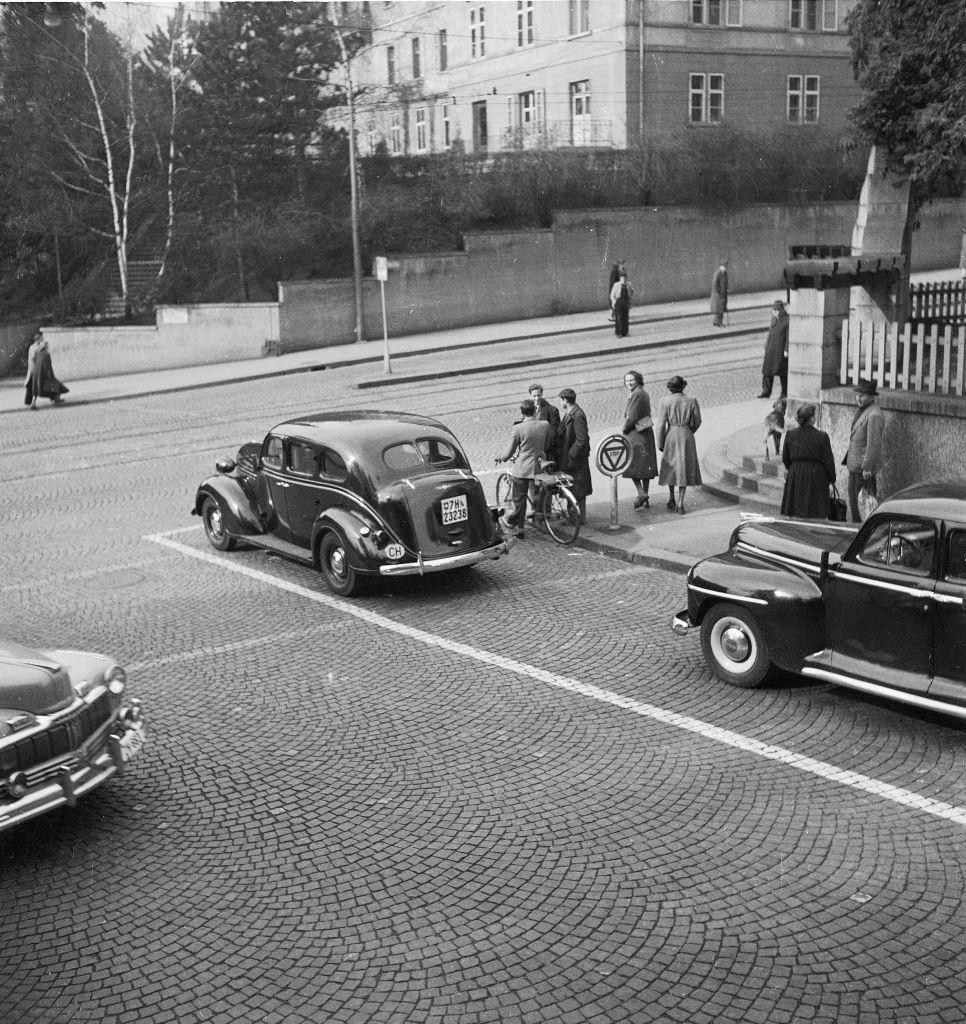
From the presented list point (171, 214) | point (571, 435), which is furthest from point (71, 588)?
point (171, 214)

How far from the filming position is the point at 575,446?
46.9ft

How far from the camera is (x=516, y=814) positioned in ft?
23.9

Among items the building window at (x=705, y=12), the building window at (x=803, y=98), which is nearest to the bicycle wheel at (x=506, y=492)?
the building window at (x=705, y=12)

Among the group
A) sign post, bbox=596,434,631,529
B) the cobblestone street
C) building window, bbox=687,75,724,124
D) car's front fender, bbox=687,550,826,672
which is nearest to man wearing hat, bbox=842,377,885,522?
sign post, bbox=596,434,631,529

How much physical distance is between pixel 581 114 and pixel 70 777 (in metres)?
41.5

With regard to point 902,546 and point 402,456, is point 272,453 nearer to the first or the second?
point 402,456

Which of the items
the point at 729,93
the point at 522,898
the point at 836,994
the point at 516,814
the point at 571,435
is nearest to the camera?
the point at 836,994

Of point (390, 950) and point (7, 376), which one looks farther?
point (7, 376)

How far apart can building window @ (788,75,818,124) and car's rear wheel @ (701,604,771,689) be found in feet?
135

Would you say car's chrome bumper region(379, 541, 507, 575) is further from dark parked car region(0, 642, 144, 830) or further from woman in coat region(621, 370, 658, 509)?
dark parked car region(0, 642, 144, 830)

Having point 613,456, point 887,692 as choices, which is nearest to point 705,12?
point 613,456

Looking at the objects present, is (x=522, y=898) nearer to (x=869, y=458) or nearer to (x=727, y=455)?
(x=869, y=458)

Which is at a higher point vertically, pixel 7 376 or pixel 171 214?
pixel 171 214

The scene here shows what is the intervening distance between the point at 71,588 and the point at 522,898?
26.0 ft
